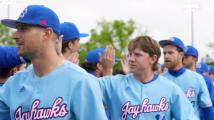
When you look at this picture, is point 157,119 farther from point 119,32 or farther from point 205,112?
point 119,32

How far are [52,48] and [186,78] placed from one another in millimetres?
4861

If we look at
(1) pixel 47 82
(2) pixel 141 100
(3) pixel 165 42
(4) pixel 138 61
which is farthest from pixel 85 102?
(3) pixel 165 42

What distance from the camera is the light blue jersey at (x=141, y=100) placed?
20.5 ft

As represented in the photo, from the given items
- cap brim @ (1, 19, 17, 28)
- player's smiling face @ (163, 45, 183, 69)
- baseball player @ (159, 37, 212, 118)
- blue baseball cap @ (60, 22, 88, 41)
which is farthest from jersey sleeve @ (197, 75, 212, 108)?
cap brim @ (1, 19, 17, 28)

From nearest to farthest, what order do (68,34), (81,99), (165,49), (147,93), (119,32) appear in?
(81,99)
(68,34)
(147,93)
(165,49)
(119,32)

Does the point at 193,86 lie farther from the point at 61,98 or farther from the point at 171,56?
the point at 61,98

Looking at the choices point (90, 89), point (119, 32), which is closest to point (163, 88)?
point (90, 89)

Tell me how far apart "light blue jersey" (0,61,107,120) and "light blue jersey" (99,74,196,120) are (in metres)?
1.82

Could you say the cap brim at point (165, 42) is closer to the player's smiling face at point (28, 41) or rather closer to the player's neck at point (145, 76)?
the player's neck at point (145, 76)

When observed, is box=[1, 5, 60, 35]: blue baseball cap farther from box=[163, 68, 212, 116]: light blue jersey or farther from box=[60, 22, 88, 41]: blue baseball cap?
box=[163, 68, 212, 116]: light blue jersey

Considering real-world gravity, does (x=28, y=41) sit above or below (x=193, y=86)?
above

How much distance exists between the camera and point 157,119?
627 cm

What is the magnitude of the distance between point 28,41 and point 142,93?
7.53ft

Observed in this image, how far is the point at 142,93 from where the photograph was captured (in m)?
6.36
